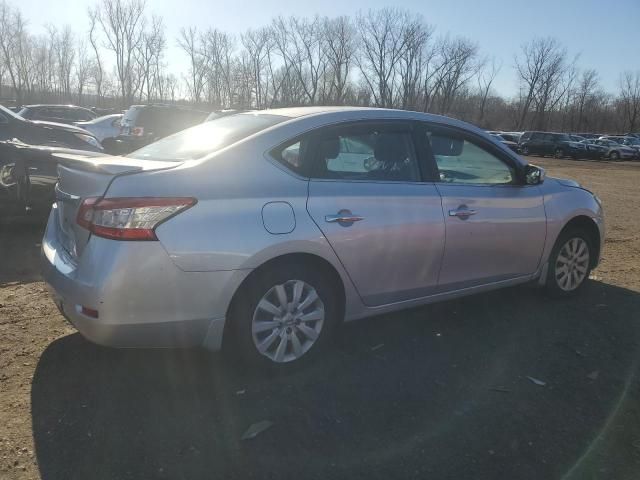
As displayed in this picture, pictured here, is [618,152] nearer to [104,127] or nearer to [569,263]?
[104,127]

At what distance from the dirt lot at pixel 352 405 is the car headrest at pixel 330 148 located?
1.34 meters

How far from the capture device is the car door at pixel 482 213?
3.96 meters

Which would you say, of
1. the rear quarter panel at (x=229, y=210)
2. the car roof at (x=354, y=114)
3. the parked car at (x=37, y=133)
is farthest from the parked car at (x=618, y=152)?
the rear quarter panel at (x=229, y=210)

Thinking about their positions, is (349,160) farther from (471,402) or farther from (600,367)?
(600,367)

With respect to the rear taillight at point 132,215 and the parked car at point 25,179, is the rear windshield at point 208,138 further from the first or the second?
the parked car at point 25,179

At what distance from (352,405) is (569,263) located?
2.85 meters

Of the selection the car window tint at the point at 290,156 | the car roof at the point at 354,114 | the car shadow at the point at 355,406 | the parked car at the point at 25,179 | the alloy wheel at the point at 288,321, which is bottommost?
the car shadow at the point at 355,406

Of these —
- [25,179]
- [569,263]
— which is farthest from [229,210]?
[25,179]

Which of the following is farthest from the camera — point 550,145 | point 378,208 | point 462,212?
point 550,145

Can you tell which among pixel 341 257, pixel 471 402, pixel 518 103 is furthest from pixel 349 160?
pixel 518 103

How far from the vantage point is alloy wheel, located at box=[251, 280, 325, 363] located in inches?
127

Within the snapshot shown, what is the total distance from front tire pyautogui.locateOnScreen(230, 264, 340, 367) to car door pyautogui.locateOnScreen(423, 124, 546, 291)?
40.2 inches

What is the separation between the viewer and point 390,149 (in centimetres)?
383

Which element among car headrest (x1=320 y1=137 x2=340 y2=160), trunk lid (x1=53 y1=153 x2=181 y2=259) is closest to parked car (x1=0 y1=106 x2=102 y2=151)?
trunk lid (x1=53 y1=153 x2=181 y2=259)
